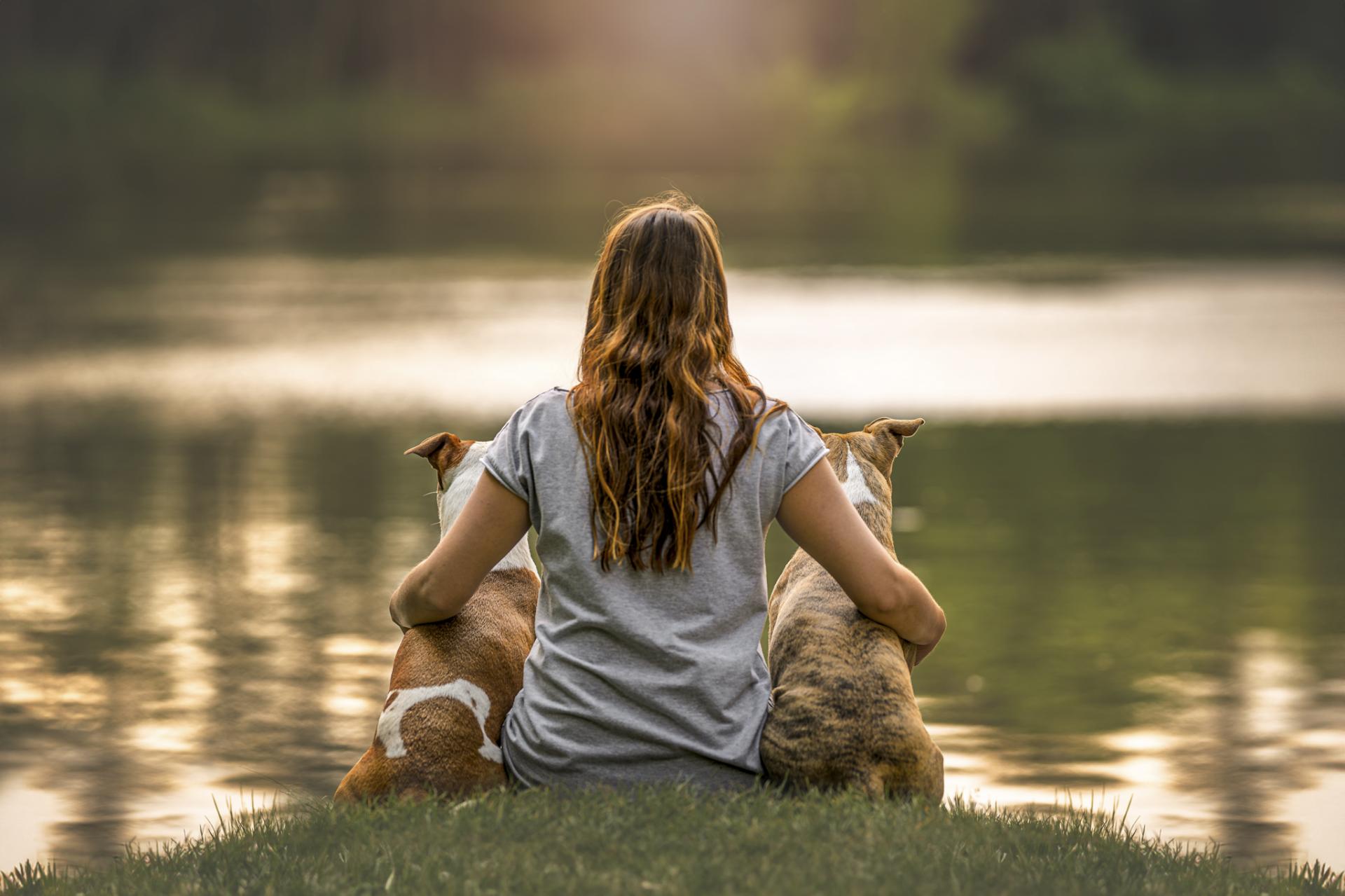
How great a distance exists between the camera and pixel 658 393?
348 centimetres

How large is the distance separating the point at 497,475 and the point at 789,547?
5940 mm

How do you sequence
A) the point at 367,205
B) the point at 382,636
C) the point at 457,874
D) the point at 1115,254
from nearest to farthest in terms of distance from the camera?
the point at 457,874 < the point at 382,636 < the point at 1115,254 < the point at 367,205

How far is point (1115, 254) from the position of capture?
28516 millimetres

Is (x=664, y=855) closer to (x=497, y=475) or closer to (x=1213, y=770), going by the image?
(x=497, y=475)

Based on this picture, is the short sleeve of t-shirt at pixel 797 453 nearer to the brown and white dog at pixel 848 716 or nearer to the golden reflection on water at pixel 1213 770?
the brown and white dog at pixel 848 716

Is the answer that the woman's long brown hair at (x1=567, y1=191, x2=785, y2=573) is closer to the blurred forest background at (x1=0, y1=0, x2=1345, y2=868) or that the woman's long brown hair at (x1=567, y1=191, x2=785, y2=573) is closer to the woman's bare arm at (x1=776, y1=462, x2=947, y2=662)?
the woman's bare arm at (x1=776, y1=462, x2=947, y2=662)

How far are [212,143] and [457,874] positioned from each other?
6085cm

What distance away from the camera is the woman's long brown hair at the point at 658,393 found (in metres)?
3.43

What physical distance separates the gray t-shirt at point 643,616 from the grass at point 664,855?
12 centimetres

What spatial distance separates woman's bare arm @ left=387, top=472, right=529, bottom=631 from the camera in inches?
139

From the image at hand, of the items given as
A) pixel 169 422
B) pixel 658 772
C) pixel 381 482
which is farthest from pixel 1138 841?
pixel 169 422

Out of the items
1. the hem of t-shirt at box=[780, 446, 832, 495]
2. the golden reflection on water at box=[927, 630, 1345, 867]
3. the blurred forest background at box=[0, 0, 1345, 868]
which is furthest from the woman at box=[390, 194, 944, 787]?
the blurred forest background at box=[0, 0, 1345, 868]

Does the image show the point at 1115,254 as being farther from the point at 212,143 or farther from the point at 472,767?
the point at 212,143

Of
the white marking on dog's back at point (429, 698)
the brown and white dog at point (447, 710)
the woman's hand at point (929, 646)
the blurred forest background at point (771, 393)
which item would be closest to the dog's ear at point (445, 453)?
the brown and white dog at point (447, 710)
